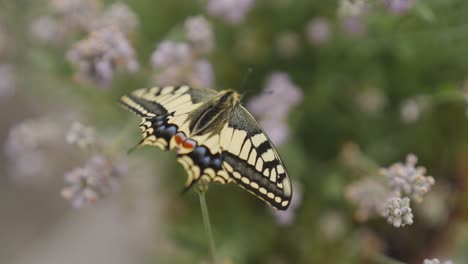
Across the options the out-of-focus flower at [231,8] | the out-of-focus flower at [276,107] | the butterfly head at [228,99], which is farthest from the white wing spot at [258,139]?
the out-of-focus flower at [231,8]

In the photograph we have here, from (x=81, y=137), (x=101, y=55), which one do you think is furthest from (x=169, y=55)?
(x=81, y=137)

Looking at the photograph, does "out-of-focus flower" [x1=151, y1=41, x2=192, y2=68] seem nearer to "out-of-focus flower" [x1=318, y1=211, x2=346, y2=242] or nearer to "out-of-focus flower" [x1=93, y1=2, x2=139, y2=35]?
"out-of-focus flower" [x1=93, y1=2, x2=139, y2=35]

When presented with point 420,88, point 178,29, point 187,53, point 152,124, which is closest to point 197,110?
point 152,124

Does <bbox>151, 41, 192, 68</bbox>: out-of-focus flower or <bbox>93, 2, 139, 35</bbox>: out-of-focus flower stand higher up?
<bbox>93, 2, 139, 35</bbox>: out-of-focus flower

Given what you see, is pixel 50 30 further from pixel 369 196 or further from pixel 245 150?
pixel 369 196

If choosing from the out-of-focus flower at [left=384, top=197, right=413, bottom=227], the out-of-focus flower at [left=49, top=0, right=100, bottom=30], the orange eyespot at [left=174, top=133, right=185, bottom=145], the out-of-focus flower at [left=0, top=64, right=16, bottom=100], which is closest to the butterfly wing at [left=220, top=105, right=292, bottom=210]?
the orange eyespot at [left=174, top=133, right=185, bottom=145]

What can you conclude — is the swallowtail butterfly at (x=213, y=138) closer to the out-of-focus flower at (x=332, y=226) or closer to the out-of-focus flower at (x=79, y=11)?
the out-of-focus flower at (x=79, y=11)

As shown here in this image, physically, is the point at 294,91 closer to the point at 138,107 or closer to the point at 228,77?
the point at 228,77
